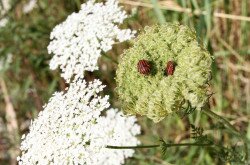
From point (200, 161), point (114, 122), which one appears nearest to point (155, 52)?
point (114, 122)

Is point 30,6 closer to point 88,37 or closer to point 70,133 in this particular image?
point 88,37

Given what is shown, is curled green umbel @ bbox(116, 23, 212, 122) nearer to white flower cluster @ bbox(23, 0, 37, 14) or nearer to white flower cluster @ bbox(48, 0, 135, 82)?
white flower cluster @ bbox(48, 0, 135, 82)

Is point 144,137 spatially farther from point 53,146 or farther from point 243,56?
point 53,146

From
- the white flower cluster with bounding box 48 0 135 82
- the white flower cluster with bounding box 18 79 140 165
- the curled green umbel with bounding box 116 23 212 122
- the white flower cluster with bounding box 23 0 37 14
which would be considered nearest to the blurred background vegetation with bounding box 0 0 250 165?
the white flower cluster with bounding box 23 0 37 14

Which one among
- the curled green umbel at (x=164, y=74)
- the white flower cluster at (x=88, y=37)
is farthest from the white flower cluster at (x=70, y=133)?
the white flower cluster at (x=88, y=37)

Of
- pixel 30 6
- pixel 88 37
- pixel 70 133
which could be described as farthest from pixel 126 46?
pixel 70 133

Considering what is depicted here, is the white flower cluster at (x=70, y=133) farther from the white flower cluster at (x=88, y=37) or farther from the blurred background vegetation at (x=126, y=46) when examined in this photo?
the blurred background vegetation at (x=126, y=46)
